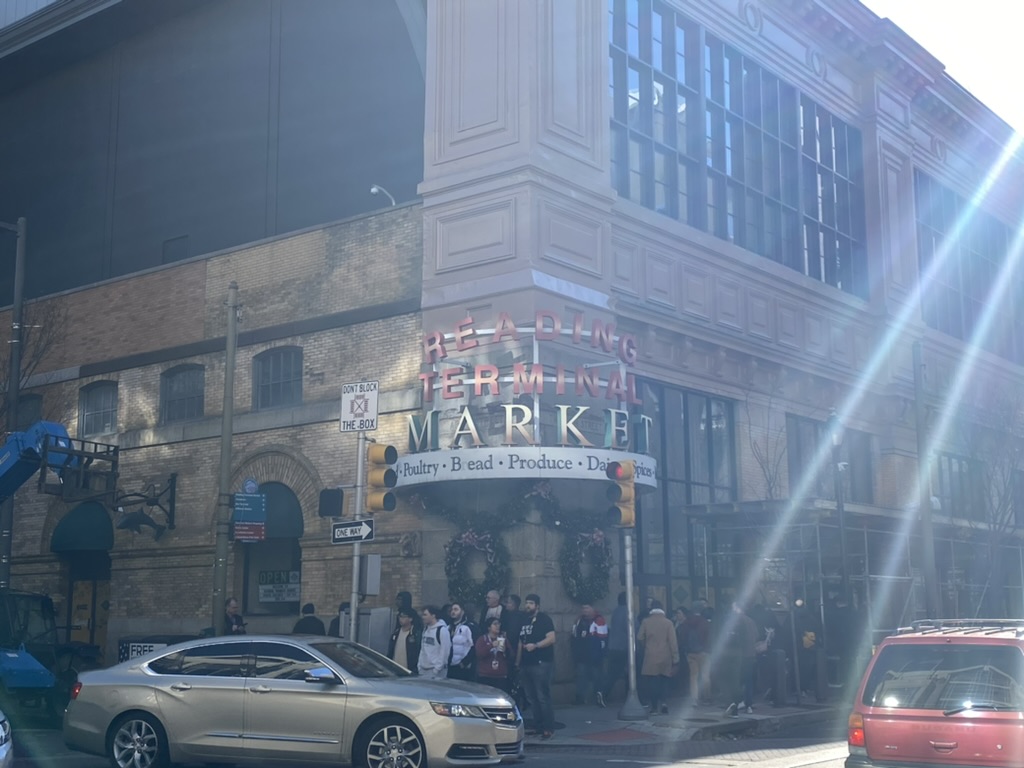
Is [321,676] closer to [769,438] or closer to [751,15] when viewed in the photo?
[769,438]

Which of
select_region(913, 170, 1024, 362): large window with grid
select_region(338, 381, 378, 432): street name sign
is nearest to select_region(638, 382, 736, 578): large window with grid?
select_region(338, 381, 378, 432): street name sign

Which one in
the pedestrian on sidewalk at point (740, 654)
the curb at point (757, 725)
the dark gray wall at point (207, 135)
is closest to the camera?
the curb at point (757, 725)

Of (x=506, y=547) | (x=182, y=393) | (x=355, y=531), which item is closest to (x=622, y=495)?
(x=355, y=531)

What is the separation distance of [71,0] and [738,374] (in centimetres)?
1931

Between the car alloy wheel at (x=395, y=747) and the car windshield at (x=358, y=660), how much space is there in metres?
0.74

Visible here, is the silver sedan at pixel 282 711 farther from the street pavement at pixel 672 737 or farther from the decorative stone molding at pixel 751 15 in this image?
the decorative stone molding at pixel 751 15

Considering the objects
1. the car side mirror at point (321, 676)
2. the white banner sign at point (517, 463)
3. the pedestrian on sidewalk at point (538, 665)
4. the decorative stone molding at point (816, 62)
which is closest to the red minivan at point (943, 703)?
the car side mirror at point (321, 676)

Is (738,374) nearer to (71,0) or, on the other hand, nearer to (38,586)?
(38,586)

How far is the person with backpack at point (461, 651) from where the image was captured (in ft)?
60.6

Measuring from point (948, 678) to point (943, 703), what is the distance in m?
0.22

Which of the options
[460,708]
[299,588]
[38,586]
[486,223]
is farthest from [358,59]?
[460,708]

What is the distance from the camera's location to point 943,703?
9.71m

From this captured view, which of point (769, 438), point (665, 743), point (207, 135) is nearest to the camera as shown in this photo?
point (665, 743)

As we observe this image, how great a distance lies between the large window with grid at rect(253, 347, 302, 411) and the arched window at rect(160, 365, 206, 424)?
1618mm
